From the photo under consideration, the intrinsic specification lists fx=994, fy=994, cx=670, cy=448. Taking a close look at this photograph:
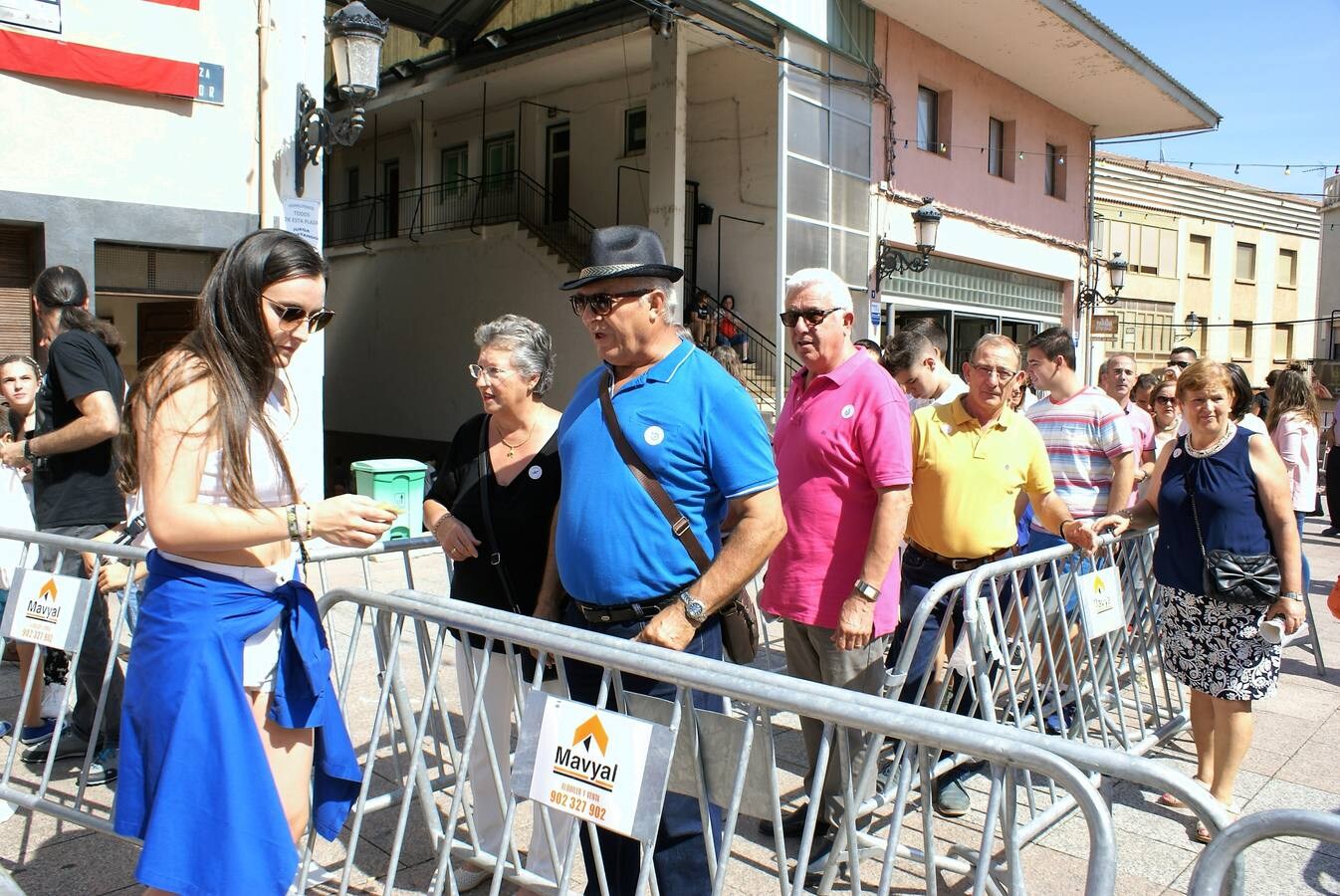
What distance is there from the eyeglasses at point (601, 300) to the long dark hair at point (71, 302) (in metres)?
2.51

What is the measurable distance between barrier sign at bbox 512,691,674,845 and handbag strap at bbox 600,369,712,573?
1.85 ft

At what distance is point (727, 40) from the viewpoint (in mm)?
12641

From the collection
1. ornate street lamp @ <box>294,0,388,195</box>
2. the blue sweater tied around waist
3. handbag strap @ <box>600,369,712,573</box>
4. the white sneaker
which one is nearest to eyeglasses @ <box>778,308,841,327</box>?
handbag strap @ <box>600,369,712,573</box>

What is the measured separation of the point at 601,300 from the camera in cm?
264

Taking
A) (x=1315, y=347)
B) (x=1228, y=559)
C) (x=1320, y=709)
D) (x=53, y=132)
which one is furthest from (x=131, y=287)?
(x=1315, y=347)

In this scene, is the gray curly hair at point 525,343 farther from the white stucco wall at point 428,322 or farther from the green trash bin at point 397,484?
the white stucco wall at point 428,322

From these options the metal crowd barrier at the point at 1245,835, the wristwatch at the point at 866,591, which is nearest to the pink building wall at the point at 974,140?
the wristwatch at the point at 866,591

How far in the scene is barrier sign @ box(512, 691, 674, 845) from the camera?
79.6 inches

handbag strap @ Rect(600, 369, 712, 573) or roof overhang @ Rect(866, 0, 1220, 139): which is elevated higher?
roof overhang @ Rect(866, 0, 1220, 139)

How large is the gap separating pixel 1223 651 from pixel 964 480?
1150mm

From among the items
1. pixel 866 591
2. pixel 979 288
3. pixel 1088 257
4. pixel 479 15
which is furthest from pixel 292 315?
pixel 1088 257

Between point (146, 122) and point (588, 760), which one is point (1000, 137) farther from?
point (588, 760)

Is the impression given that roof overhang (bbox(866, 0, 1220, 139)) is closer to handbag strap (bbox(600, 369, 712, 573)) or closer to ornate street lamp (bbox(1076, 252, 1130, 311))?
ornate street lamp (bbox(1076, 252, 1130, 311))

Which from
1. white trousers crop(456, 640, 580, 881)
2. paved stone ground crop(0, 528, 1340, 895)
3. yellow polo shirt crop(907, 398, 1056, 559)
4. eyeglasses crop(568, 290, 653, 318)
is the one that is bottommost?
paved stone ground crop(0, 528, 1340, 895)
